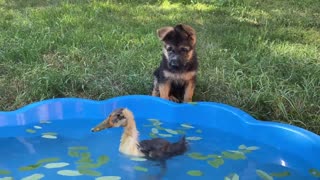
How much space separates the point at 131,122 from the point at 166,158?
1.43 feet

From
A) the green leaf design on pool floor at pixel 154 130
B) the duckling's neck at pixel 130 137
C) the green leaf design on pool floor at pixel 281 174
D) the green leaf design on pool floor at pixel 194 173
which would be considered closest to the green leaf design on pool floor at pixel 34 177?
the duckling's neck at pixel 130 137

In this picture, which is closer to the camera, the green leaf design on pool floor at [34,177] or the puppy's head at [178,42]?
the green leaf design on pool floor at [34,177]

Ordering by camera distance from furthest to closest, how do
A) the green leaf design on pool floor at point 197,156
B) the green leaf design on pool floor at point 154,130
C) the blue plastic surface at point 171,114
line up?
1. the green leaf design on pool floor at point 154,130
2. the blue plastic surface at point 171,114
3. the green leaf design on pool floor at point 197,156

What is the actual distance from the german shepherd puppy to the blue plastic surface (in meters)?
0.32

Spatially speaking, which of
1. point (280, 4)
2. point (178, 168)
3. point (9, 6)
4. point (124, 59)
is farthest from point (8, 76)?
point (280, 4)

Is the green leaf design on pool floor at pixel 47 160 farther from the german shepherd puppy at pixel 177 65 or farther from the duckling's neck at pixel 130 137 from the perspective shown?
the german shepherd puppy at pixel 177 65

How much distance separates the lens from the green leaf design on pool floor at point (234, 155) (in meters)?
4.70

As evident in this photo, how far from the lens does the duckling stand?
4.52 metres

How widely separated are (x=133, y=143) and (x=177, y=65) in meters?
1.35

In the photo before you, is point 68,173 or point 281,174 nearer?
point 68,173

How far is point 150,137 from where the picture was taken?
5098 mm

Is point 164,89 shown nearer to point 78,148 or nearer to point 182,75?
point 182,75

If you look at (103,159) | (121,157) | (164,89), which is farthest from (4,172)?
(164,89)

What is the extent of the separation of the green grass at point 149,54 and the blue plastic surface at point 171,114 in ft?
1.45
